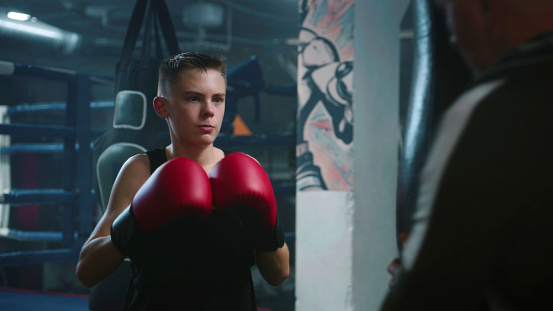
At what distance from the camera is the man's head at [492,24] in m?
0.44

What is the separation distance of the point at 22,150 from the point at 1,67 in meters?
1.05

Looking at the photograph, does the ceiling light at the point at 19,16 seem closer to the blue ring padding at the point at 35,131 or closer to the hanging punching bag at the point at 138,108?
the blue ring padding at the point at 35,131

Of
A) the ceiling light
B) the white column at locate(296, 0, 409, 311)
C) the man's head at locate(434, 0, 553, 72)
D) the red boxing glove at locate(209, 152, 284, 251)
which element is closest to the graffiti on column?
the white column at locate(296, 0, 409, 311)

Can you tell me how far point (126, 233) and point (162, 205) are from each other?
9 cm

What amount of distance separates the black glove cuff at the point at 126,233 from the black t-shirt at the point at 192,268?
3cm

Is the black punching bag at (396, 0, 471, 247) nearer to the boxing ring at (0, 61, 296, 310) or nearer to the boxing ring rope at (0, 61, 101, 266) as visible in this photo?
the boxing ring at (0, 61, 296, 310)

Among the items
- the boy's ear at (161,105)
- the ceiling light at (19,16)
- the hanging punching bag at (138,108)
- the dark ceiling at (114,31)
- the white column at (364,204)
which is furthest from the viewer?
the dark ceiling at (114,31)

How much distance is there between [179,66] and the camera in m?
0.99

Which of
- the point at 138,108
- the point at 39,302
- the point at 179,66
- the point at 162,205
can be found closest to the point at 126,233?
the point at 162,205

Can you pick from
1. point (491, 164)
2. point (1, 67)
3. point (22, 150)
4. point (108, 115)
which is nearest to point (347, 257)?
point (491, 164)

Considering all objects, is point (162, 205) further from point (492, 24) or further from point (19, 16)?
point (19, 16)

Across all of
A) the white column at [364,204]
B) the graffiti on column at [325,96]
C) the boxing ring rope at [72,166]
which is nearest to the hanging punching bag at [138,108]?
the graffiti on column at [325,96]

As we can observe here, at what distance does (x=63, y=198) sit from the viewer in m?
2.65

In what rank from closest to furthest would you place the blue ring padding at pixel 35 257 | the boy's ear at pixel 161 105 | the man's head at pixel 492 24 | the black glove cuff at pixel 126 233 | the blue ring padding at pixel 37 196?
the man's head at pixel 492 24 → the black glove cuff at pixel 126 233 → the boy's ear at pixel 161 105 → the blue ring padding at pixel 35 257 → the blue ring padding at pixel 37 196
